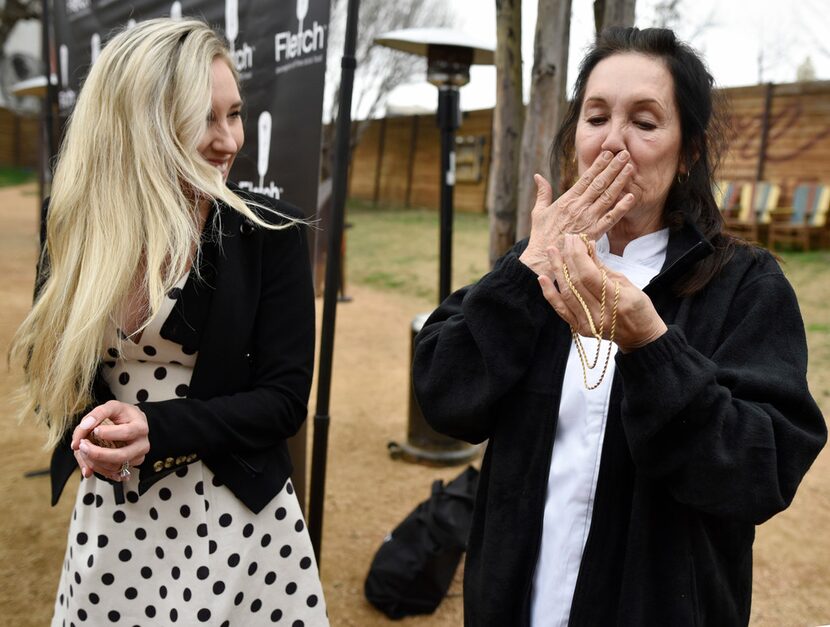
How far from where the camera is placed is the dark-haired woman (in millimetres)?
1233

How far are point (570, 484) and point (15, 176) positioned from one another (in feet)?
106

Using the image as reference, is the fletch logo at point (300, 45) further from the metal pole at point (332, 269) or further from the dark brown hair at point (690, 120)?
the dark brown hair at point (690, 120)

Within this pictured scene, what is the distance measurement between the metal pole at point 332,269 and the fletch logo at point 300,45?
11 centimetres

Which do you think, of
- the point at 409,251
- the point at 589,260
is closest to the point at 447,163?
the point at 589,260

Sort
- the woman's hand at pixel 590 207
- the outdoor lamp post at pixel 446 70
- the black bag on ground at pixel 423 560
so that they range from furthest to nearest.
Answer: the outdoor lamp post at pixel 446 70 → the black bag on ground at pixel 423 560 → the woman's hand at pixel 590 207

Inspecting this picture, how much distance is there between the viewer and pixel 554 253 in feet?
4.20

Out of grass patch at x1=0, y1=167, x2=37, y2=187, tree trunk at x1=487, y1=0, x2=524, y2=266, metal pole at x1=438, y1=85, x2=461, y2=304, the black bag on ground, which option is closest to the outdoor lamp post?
metal pole at x1=438, y1=85, x2=461, y2=304

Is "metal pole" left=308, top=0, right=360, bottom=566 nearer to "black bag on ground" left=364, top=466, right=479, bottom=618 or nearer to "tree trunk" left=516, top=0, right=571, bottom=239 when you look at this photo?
"black bag on ground" left=364, top=466, right=479, bottom=618

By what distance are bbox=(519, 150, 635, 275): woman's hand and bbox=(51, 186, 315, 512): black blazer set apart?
0.67 meters

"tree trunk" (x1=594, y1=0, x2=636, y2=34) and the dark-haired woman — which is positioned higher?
"tree trunk" (x1=594, y1=0, x2=636, y2=34)

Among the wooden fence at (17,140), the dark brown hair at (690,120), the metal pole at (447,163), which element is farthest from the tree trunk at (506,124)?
the wooden fence at (17,140)

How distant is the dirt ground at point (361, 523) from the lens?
11.1ft

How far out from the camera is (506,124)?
4.08 meters

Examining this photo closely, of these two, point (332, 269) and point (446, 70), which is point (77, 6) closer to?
point (446, 70)
